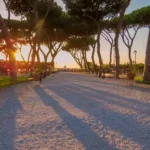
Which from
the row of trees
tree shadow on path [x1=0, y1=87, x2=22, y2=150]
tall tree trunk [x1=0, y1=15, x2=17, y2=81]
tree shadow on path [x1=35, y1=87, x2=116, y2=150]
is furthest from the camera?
the row of trees

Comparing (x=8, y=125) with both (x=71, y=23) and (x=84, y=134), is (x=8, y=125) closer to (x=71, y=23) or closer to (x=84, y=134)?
(x=84, y=134)

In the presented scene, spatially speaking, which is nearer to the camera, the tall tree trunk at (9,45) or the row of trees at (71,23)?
the tall tree trunk at (9,45)

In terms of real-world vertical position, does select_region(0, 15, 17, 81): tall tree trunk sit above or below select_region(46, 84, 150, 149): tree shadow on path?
above

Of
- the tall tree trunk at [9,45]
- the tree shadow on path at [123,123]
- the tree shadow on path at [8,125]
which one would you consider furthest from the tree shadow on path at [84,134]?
the tall tree trunk at [9,45]

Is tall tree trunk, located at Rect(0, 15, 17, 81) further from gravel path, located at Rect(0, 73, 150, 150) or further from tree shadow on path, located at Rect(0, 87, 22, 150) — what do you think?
gravel path, located at Rect(0, 73, 150, 150)

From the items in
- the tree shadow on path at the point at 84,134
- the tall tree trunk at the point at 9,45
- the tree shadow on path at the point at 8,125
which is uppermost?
the tall tree trunk at the point at 9,45

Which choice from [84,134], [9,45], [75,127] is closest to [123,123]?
[75,127]

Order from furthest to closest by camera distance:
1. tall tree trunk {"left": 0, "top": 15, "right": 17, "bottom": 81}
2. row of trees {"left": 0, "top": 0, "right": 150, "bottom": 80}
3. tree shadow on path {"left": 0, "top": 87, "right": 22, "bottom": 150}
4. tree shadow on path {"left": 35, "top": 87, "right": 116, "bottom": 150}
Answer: row of trees {"left": 0, "top": 0, "right": 150, "bottom": 80}, tall tree trunk {"left": 0, "top": 15, "right": 17, "bottom": 81}, tree shadow on path {"left": 0, "top": 87, "right": 22, "bottom": 150}, tree shadow on path {"left": 35, "top": 87, "right": 116, "bottom": 150}

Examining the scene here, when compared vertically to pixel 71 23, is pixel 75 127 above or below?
below

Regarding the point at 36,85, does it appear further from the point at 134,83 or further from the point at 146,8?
the point at 146,8

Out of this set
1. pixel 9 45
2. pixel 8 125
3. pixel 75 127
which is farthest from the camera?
pixel 9 45

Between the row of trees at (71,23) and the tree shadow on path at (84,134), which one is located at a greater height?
the row of trees at (71,23)

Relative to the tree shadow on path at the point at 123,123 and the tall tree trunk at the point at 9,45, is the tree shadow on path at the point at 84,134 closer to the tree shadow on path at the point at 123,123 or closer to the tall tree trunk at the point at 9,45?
the tree shadow on path at the point at 123,123

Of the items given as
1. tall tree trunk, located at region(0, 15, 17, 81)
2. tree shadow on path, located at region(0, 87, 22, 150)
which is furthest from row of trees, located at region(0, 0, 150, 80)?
tree shadow on path, located at region(0, 87, 22, 150)
